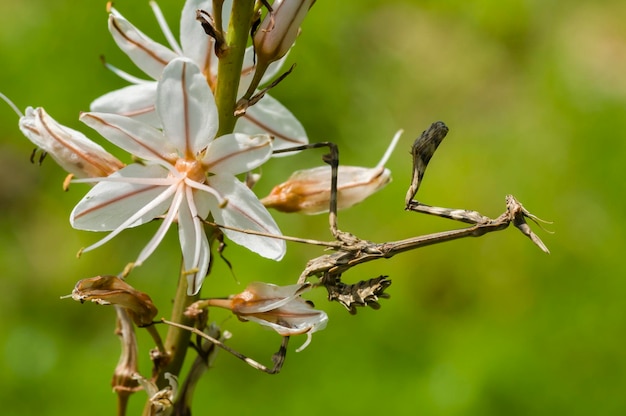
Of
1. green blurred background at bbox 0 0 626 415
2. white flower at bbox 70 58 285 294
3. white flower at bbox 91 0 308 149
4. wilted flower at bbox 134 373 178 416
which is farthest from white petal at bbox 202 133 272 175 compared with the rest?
green blurred background at bbox 0 0 626 415

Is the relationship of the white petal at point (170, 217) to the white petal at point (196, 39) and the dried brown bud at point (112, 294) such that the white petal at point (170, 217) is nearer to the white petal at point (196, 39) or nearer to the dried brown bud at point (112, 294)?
the dried brown bud at point (112, 294)

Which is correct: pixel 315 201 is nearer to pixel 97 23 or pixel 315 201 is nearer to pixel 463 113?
pixel 97 23

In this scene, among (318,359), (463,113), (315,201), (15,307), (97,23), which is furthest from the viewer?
(463,113)

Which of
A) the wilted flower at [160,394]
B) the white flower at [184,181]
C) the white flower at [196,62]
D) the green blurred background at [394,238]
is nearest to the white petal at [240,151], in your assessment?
the white flower at [184,181]

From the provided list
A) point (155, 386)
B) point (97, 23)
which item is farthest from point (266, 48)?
point (97, 23)

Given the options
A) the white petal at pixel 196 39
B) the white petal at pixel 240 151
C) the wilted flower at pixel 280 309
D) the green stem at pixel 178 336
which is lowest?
the green stem at pixel 178 336

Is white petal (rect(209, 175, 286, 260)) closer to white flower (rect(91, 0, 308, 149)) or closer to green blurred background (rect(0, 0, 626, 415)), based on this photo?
white flower (rect(91, 0, 308, 149))

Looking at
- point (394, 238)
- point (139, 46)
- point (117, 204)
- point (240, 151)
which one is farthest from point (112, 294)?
point (394, 238)
